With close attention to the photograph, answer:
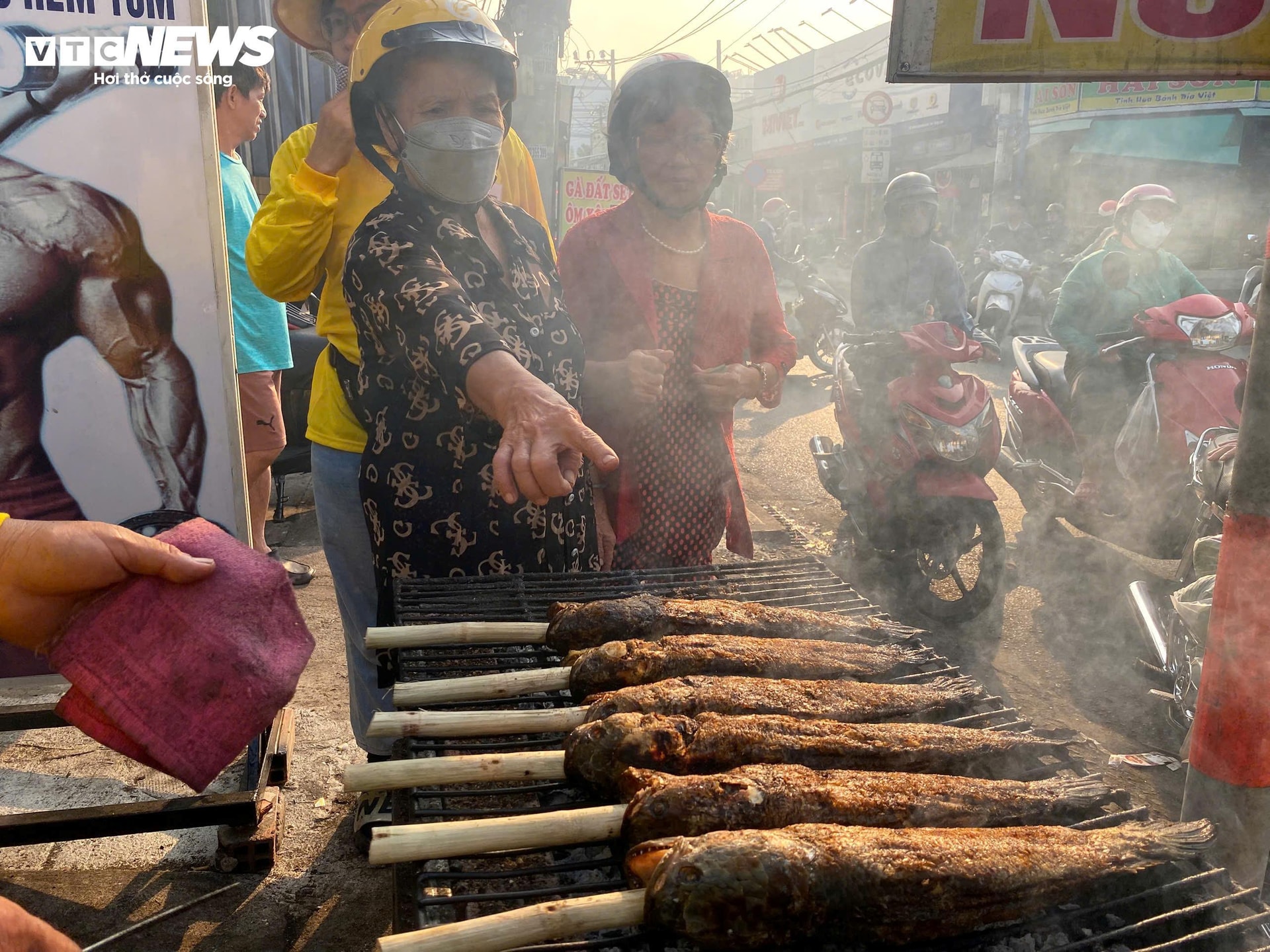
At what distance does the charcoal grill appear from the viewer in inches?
54.2

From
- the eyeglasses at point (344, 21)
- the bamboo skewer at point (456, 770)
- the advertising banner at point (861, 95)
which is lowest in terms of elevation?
the bamboo skewer at point (456, 770)

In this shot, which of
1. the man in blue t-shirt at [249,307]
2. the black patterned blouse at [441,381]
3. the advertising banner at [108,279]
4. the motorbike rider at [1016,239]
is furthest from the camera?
the motorbike rider at [1016,239]

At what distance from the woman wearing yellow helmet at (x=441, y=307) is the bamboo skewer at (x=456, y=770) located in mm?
769

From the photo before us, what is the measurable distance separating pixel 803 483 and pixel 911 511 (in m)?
3.07

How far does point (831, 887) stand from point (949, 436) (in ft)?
13.3

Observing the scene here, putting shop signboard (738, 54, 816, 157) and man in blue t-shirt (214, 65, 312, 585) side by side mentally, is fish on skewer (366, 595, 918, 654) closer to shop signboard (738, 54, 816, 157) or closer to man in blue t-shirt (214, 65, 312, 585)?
man in blue t-shirt (214, 65, 312, 585)

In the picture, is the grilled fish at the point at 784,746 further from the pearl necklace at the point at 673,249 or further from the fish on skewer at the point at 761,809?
the pearl necklace at the point at 673,249

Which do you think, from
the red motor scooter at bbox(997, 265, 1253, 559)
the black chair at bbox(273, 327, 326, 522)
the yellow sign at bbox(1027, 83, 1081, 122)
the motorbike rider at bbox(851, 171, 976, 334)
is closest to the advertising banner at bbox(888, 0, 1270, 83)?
the red motor scooter at bbox(997, 265, 1253, 559)

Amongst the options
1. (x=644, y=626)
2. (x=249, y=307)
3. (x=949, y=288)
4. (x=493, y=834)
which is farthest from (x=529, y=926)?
(x=949, y=288)

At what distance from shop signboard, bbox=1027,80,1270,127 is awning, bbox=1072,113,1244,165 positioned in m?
0.32

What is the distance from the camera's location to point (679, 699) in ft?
6.16

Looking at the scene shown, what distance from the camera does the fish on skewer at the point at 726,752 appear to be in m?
1.58

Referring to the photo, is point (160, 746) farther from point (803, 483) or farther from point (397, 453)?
point (803, 483)

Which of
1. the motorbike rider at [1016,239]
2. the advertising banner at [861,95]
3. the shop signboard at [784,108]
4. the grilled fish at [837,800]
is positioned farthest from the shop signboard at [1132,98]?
the grilled fish at [837,800]
